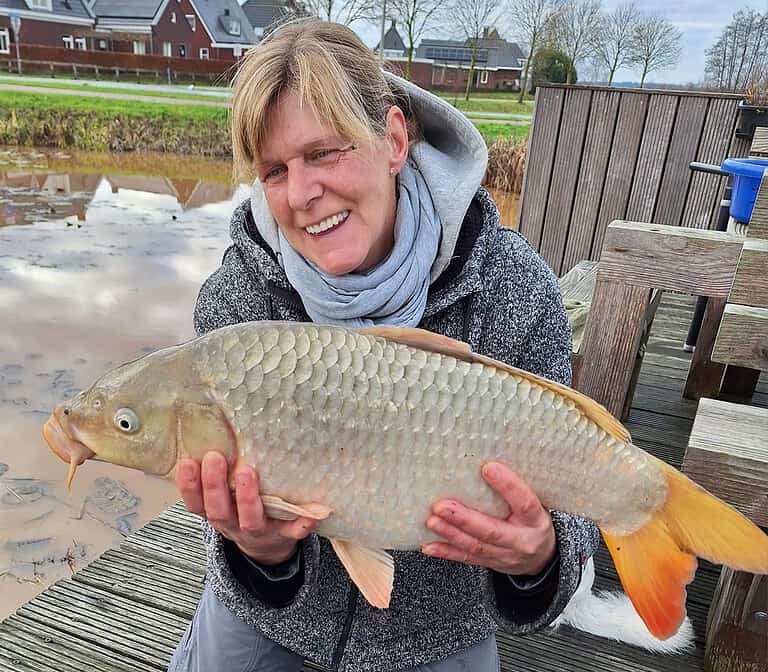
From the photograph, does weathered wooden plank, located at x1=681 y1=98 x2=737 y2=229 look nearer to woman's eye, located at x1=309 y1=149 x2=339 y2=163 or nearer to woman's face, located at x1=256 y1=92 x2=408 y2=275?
woman's face, located at x1=256 y1=92 x2=408 y2=275

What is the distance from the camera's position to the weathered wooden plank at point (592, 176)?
3553 millimetres

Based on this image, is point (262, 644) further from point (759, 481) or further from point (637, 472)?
point (759, 481)

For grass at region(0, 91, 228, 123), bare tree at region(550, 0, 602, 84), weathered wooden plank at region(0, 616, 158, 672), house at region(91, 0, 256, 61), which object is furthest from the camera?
house at region(91, 0, 256, 61)

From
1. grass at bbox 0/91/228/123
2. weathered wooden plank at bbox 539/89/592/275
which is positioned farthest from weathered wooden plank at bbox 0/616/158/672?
grass at bbox 0/91/228/123

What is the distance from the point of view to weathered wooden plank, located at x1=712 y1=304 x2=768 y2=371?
1.18m

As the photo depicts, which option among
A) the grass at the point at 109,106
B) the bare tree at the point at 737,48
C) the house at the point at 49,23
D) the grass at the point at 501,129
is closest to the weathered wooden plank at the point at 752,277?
the grass at the point at 109,106

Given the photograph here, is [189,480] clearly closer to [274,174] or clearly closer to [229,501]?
[229,501]

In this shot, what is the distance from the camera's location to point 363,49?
120cm

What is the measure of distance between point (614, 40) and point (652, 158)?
1045 inches

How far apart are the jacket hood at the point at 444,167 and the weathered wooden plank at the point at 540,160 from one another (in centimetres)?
252

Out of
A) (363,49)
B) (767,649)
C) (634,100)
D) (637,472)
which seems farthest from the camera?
(634,100)

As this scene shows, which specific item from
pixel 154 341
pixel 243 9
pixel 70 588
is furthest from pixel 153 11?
pixel 70 588

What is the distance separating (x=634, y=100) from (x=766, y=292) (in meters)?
2.62

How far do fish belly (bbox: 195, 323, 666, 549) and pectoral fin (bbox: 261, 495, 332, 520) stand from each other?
1 centimetres
